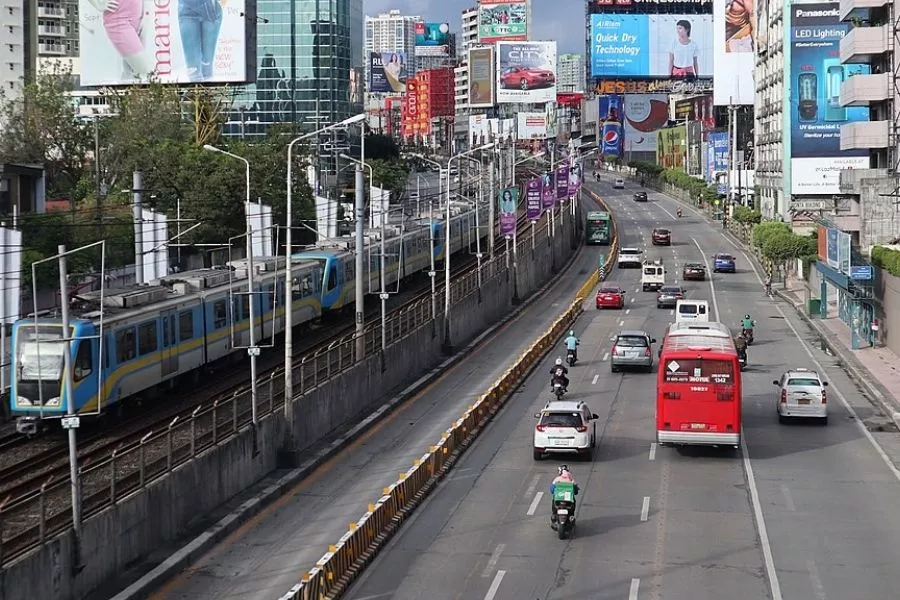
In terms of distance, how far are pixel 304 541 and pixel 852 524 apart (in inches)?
412

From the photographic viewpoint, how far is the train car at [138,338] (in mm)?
32188

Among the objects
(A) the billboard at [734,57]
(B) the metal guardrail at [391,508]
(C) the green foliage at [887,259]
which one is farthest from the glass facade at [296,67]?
(B) the metal guardrail at [391,508]

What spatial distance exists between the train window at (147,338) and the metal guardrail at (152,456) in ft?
10.0

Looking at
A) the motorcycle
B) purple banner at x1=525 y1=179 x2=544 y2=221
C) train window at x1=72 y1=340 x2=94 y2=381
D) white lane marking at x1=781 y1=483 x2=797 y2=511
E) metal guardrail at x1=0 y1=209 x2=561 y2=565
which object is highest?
purple banner at x1=525 y1=179 x2=544 y2=221

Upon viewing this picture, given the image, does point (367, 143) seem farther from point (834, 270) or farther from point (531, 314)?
point (834, 270)

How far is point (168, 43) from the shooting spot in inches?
4220

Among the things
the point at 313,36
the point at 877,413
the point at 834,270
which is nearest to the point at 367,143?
the point at 313,36

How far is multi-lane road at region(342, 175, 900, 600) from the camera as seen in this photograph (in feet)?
72.0

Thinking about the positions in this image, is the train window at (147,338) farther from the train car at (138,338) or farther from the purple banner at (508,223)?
A: the purple banner at (508,223)

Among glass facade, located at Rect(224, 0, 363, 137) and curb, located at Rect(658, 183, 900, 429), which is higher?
glass facade, located at Rect(224, 0, 363, 137)

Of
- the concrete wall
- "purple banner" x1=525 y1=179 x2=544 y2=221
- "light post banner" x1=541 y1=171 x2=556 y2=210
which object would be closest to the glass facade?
"light post banner" x1=541 y1=171 x2=556 y2=210

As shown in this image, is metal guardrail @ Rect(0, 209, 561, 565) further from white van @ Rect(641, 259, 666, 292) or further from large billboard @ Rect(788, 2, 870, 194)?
large billboard @ Rect(788, 2, 870, 194)

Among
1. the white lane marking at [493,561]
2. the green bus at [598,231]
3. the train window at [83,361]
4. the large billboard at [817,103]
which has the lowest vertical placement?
the white lane marking at [493,561]

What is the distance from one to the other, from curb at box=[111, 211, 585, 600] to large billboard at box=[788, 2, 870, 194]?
48.9 metres
